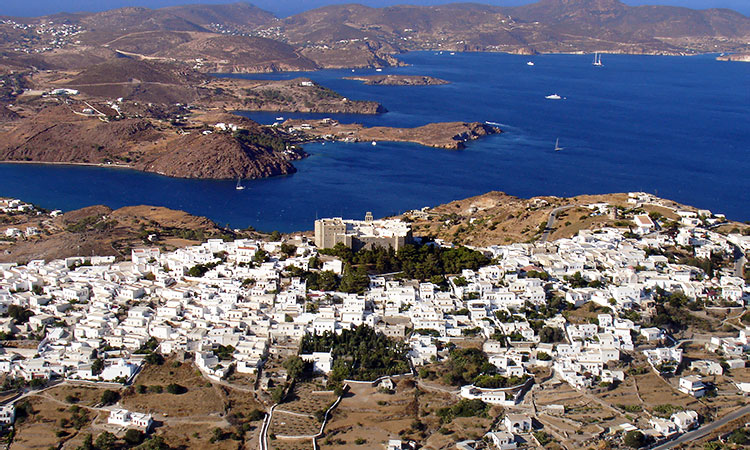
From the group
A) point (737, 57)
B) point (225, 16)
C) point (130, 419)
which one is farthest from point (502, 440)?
point (225, 16)

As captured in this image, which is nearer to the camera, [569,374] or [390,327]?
→ [569,374]

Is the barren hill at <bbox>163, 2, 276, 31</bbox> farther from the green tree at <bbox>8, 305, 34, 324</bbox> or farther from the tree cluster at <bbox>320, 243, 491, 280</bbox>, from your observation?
the green tree at <bbox>8, 305, 34, 324</bbox>

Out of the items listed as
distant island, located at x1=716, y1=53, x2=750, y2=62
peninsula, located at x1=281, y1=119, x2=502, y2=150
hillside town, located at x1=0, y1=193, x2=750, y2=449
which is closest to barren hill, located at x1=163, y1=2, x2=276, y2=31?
distant island, located at x1=716, y1=53, x2=750, y2=62

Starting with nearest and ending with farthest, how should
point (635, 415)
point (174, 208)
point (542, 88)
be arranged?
1. point (635, 415)
2. point (174, 208)
3. point (542, 88)

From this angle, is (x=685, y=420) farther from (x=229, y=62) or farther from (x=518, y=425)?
(x=229, y=62)

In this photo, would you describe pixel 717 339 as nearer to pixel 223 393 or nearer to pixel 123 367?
pixel 223 393

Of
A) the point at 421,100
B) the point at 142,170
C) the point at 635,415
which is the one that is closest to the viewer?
the point at 635,415

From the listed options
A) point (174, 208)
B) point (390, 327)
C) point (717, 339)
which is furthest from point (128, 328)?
point (174, 208)
